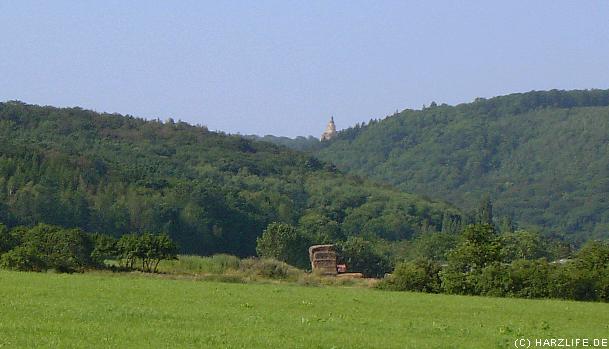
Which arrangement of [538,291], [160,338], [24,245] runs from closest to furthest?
[160,338] → [538,291] → [24,245]

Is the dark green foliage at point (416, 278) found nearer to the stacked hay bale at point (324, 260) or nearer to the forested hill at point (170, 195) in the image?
the stacked hay bale at point (324, 260)

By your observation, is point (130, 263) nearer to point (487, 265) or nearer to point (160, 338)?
point (487, 265)

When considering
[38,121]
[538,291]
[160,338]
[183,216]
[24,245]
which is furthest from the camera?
[38,121]

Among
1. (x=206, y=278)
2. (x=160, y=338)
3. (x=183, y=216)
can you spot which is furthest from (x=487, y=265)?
(x=183, y=216)

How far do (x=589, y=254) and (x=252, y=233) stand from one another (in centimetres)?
8438

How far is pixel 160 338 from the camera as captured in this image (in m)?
22.3

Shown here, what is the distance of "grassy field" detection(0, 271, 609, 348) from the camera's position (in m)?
22.5

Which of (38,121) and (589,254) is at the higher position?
(38,121)

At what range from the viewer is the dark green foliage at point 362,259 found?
9159 centimetres

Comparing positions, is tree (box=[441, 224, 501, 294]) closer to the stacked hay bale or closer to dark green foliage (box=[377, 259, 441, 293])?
dark green foliage (box=[377, 259, 441, 293])

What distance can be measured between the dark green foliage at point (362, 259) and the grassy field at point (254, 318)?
50555 mm

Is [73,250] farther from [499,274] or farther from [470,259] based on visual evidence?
[499,274]

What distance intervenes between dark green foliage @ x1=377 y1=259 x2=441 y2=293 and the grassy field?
7.98m

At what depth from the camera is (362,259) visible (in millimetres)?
95062
